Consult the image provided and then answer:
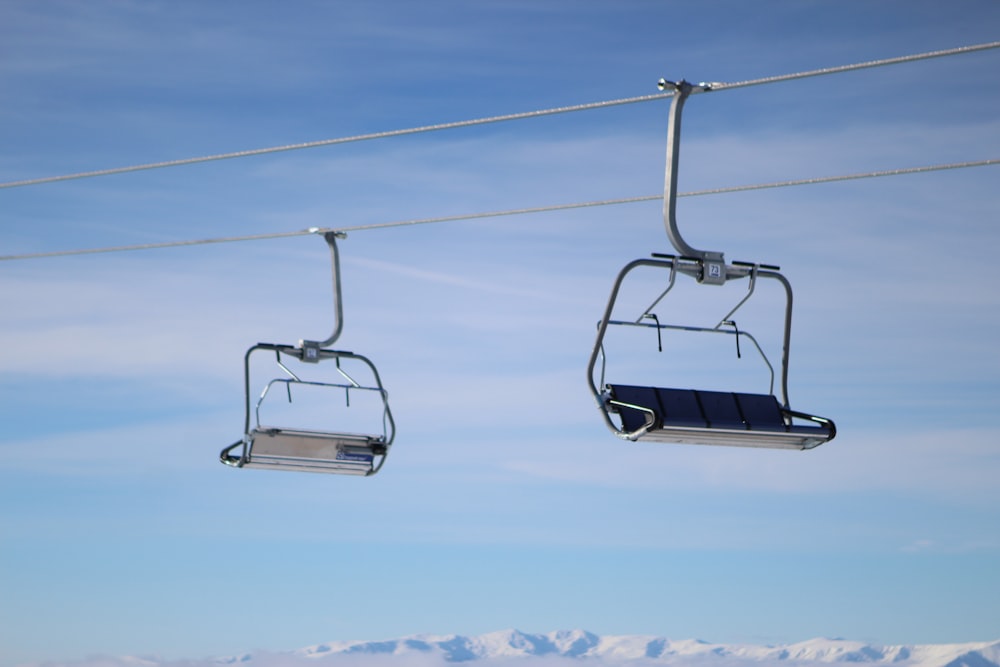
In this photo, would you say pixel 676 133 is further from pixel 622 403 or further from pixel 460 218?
pixel 460 218

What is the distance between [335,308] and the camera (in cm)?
1659

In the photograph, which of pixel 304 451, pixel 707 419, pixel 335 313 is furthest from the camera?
pixel 335 313

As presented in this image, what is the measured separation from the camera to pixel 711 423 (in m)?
11.7

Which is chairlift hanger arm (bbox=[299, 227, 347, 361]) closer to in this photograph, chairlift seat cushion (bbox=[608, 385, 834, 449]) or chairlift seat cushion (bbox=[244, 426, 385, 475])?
chairlift seat cushion (bbox=[244, 426, 385, 475])

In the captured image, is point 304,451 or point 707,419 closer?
point 707,419

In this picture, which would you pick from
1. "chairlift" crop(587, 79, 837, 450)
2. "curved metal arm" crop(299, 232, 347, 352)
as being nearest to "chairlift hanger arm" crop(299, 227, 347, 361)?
"curved metal arm" crop(299, 232, 347, 352)

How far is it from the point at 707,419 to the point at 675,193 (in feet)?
5.93

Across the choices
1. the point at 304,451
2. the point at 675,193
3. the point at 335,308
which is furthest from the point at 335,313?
the point at 675,193

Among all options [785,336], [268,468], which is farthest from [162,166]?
[785,336]

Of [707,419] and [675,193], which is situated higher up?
[675,193]

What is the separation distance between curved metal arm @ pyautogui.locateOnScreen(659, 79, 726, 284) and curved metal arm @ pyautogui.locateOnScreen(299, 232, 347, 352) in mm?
5401

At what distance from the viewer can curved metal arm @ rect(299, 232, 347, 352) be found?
16.0 m

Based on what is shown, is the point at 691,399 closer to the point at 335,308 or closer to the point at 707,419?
the point at 707,419

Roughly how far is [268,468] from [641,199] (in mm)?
5084
